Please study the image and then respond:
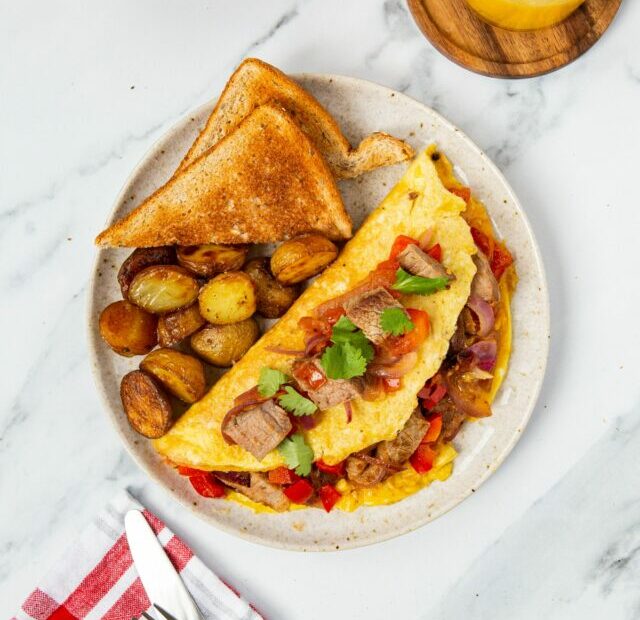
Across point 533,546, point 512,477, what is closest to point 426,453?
point 512,477

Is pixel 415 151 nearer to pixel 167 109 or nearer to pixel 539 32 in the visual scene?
pixel 539 32

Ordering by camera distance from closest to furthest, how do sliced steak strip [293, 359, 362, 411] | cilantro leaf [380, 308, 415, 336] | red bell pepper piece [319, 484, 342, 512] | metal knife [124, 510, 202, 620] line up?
cilantro leaf [380, 308, 415, 336], sliced steak strip [293, 359, 362, 411], red bell pepper piece [319, 484, 342, 512], metal knife [124, 510, 202, 620]

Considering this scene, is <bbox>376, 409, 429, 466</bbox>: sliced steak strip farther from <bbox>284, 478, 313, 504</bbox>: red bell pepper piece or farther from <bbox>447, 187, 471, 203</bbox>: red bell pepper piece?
<bbox>447, 187, 471, 203</bbox>: red bell pepper piece

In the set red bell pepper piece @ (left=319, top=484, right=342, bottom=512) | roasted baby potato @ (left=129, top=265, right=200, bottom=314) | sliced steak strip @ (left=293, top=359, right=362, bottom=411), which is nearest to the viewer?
sliced steak strip @ (left=293, top=359, right=362, bottom=411)

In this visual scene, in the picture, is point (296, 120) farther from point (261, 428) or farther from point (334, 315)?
point (261, 428)

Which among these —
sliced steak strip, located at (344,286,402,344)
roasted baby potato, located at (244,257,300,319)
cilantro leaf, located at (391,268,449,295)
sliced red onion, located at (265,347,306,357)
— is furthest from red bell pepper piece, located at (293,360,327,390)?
cilantro leaf, located at (391,268,449,295)

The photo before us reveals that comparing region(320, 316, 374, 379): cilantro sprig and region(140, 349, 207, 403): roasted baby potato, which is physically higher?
region(140, 349, 207, 403): roasted baby potato

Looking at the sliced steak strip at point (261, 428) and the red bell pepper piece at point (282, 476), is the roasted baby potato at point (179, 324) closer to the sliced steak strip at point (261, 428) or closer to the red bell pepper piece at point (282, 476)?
the sliced steak strip at point (261, 428)
